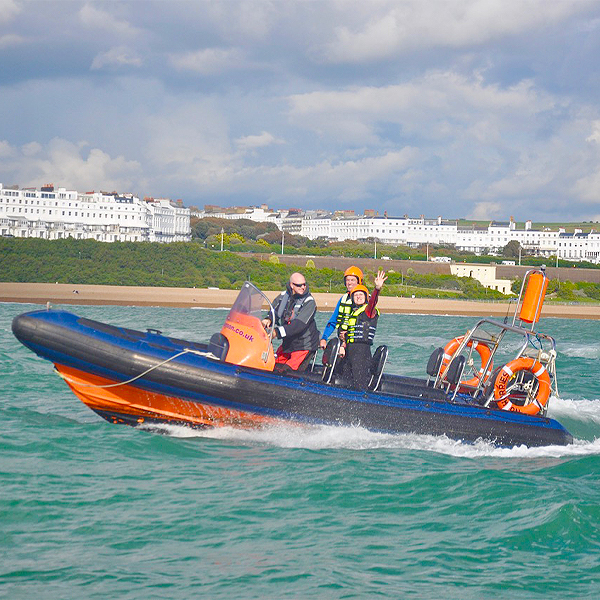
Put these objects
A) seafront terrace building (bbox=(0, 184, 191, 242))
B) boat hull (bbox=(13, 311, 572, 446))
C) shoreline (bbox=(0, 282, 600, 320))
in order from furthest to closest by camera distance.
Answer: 1. seafront terrace building (bbox=(0, 184, 191, 242))
2. shoreline (bbox=(0, 282, 600, 320))
3. boat hull (bbox=(13, 311, 572, 446))

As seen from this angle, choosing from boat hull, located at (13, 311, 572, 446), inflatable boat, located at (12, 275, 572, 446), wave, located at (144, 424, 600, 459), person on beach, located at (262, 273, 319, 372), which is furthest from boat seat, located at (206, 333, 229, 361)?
wave, located at (144, 424, 600, 459)

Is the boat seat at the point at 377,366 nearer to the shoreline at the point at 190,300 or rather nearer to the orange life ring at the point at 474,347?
the orange life ring at the point at 474,347

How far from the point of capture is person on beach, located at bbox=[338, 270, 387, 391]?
8.67 metres

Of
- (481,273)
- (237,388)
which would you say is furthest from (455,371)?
(481,273)

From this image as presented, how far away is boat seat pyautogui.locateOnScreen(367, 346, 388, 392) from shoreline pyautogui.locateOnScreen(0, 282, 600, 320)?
31.1 meters

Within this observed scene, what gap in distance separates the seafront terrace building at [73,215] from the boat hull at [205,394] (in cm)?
8606

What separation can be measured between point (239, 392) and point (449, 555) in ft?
10.5

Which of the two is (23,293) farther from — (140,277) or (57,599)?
(57,599)

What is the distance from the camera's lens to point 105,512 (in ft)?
20.8

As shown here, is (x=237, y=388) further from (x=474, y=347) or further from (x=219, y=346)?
(x=474, y=347)

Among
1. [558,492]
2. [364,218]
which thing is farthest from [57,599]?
[364,218]

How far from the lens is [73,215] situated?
97188 millimetres

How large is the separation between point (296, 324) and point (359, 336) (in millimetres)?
668

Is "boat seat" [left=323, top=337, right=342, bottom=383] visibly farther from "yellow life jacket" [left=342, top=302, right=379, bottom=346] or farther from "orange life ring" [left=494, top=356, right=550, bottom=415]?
"orange life ring" [left=494, top=356, right=550, bottom=415]
